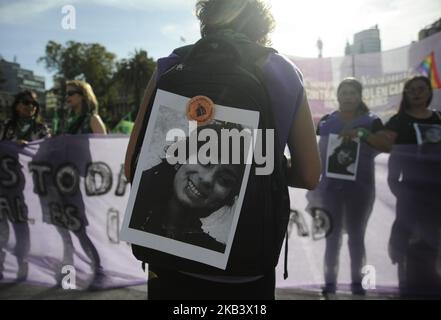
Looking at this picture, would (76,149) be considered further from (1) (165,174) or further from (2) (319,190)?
(1) (165,174)

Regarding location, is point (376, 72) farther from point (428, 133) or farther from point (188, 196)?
point (188, 196)

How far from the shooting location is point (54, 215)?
370 centimetres

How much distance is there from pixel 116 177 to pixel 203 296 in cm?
264

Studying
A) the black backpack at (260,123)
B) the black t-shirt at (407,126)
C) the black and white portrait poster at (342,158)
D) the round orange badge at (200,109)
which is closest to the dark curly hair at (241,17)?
the black backpack at (260,123)

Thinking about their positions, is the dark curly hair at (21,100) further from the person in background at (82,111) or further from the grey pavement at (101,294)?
the grey pavement at (101,294)

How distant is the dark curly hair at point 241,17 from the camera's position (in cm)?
131

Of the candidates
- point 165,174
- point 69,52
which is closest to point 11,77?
point 69,52

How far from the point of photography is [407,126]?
10.9ft

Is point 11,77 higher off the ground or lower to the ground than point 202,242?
higher

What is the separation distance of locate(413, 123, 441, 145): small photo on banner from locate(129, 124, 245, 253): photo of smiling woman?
264cm

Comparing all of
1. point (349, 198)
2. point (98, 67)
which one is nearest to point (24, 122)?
point (349, 198)

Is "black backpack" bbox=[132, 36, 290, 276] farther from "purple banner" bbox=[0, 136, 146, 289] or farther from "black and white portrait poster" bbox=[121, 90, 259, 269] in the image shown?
"purple banner" bbox=[0, 136, 146, 289]

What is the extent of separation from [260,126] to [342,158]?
2397 mm

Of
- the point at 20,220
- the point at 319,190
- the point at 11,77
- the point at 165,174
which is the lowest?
the point at 20,220
